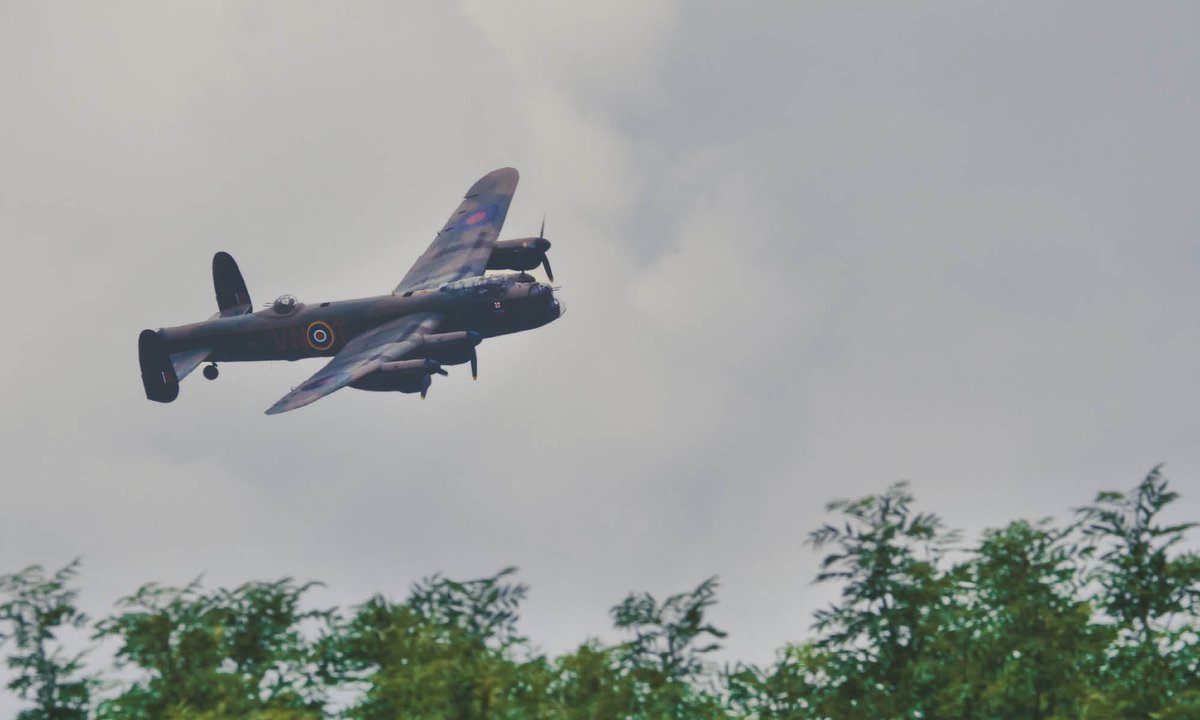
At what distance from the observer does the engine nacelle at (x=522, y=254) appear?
329 feet

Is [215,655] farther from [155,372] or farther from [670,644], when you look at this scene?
[155,372]

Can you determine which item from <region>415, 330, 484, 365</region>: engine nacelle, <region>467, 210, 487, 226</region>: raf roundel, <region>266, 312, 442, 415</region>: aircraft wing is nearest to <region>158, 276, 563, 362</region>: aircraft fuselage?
<region>266, 312, 442, 415</region>: aircraft wing

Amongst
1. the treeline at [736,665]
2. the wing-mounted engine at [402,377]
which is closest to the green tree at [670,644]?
the treeline at [736,665]

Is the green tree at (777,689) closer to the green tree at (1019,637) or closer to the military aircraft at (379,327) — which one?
the green tree at (1019,637)

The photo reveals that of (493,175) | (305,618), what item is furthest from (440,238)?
(305,618)

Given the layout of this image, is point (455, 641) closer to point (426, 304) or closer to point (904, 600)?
point (904, 600)

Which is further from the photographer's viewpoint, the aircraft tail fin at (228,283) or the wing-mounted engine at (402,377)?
the aircraft tail fin at (228,283)

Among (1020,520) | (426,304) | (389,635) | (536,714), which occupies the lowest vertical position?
(536,714)

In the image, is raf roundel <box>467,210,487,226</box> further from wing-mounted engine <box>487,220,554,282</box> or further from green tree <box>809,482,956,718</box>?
green tree <box>809,482,956,718</box>

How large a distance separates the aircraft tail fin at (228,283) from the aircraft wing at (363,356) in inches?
343

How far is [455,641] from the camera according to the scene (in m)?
48.3

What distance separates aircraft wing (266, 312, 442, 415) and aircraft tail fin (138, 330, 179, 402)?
801 centimetres

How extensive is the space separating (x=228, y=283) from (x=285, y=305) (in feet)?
17.9

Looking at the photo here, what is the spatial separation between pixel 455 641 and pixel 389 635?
1773 mm
